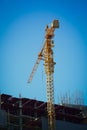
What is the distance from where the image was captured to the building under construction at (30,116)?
7994 centimetres

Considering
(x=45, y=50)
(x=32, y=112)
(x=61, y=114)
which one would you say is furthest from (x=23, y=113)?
(x=45, y=50)

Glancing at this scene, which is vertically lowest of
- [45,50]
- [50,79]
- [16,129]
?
[16,129]

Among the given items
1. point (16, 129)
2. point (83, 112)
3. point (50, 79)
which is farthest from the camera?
point (83, 112)

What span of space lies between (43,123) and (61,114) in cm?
914

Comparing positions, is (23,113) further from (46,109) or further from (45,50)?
(45,50)

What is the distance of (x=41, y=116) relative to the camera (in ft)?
283

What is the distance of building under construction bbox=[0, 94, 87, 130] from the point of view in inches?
3147

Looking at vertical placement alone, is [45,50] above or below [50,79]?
above

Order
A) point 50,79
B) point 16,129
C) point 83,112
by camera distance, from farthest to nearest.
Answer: point 83,112, point 50,79, point 16,129

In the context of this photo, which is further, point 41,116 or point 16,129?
point 41,116

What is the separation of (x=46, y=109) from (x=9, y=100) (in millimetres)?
10405

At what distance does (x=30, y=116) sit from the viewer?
8612cm

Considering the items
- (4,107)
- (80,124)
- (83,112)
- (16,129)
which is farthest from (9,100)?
(83,112)

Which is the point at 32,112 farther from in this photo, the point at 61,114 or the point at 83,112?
the point at 83,112
